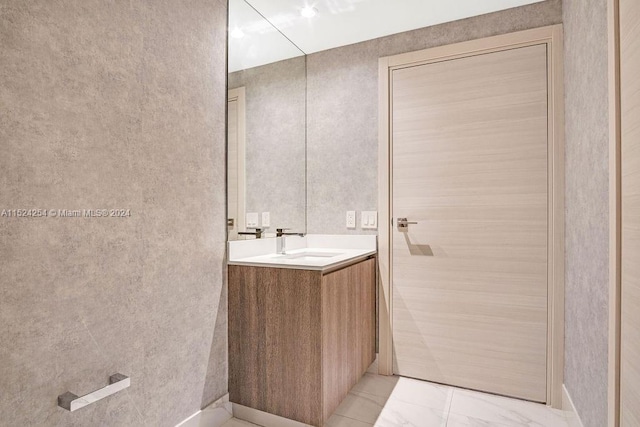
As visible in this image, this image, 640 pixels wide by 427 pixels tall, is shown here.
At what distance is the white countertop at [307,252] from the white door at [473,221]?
0.28m

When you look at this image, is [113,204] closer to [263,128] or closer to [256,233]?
[256,233]

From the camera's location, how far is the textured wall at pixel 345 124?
242 centimetres

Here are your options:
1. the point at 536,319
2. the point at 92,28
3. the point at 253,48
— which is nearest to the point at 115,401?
the point at 92,28

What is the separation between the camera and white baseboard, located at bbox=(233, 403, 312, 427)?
176 cm

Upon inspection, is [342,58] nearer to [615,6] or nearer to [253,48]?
[253,48]

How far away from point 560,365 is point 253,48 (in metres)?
2.54

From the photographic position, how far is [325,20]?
2223mm

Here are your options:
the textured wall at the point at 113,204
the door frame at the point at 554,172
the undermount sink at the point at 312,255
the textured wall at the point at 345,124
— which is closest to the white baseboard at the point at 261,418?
the textured wall at the point at 113,204

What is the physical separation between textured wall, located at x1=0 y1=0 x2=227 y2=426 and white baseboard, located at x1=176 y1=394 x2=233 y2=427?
51mm

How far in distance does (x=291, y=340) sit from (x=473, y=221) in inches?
50.8

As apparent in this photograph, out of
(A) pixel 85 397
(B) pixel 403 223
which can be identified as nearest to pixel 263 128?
(B) pixel 403 223

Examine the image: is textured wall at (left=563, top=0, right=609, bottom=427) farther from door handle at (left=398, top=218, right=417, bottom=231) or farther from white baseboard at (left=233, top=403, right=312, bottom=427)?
white baseboard at (left=233, top=403, right=312, bottom=427)

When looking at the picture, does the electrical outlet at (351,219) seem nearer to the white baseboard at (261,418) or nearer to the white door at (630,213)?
the white baseboard at (261,418)

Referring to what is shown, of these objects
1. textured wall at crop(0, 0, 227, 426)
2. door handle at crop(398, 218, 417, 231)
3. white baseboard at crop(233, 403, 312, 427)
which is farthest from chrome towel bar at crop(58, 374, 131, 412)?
door handle at crop(398, 218, 417, 231)
